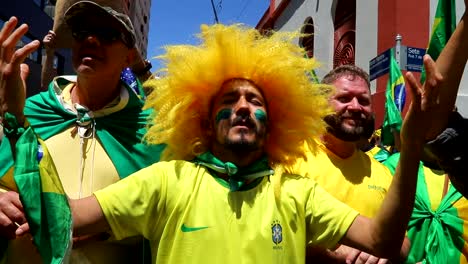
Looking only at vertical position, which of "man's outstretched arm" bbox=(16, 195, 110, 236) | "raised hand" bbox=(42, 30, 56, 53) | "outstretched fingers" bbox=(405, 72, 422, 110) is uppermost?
"raised hand" bbox=(42, 30, 56, 53)

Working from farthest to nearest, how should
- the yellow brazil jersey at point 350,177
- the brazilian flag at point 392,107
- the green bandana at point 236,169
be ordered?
the brazilian flag at point 392,107 < the yellow brazil jersey at point 350,177 < the green bandana at point 236,169

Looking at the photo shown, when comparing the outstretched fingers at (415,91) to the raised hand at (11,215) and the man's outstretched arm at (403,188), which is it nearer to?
the man's outstretched arm at (403,188)

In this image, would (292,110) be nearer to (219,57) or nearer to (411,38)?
(219,57)

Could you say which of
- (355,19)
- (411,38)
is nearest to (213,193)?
(411,38)

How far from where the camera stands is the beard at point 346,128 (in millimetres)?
2904

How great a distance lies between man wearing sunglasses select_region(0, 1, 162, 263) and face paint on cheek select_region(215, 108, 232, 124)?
47 centimetres

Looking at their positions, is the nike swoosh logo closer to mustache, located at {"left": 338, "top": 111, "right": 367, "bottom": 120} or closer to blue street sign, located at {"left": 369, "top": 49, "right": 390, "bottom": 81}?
mustache, located at {"left": 338, "top": 111, "right": 367, "bottom": 120}

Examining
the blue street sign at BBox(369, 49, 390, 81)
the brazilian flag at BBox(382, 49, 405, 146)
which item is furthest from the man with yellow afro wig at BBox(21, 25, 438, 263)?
the blue street sign at BBox(369, 49, 390, 81)

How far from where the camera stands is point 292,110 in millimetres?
2609

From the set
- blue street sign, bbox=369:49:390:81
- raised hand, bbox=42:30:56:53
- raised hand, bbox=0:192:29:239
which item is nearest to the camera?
raised hand, bbox=0:192:29:239

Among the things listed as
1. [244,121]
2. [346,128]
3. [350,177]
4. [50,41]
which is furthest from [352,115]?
[50,41]

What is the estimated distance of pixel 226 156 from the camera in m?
2.34

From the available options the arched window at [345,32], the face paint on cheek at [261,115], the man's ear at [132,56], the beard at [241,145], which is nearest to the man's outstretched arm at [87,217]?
the beard at [241,145]

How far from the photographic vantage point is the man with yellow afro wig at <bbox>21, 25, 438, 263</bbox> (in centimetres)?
197
